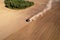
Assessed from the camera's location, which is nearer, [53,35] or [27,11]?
[53,35]

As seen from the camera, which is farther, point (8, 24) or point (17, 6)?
point (17, 6)

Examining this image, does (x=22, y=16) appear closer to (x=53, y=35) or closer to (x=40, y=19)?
(x=40, y=19)

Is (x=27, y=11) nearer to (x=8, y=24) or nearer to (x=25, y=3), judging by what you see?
(x=25, y=3)

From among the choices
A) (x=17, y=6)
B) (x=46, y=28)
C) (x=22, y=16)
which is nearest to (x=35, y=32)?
(x=46, y=28)

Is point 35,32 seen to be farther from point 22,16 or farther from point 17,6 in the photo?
point 17,6

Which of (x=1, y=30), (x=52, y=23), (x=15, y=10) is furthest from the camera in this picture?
(x=15, y=10)

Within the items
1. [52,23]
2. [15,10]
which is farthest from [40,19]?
[15,10]

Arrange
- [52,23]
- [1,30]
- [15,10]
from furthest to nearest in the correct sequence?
1. [15,10]
2. [52,23]
3. [1,30]
